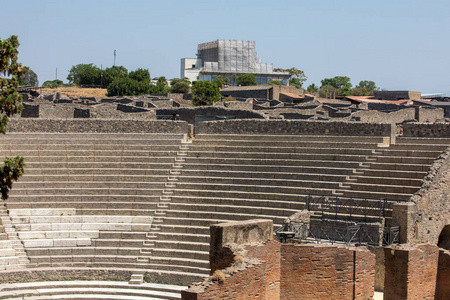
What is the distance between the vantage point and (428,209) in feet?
55.7

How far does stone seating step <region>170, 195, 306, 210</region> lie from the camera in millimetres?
18312

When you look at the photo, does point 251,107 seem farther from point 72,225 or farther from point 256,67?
point 256,67

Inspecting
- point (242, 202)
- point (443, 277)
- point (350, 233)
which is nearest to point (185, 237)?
point (242, 202)

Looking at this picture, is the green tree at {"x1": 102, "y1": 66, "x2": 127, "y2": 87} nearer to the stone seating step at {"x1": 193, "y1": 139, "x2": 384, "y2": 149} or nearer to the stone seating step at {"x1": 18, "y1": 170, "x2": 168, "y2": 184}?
the stone seating step at {"x1": 193, "y1": 139, "x2": 384, "y2": 149}

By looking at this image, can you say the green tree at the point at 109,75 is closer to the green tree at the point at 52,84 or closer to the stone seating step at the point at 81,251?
the green tree at the point at 52,84

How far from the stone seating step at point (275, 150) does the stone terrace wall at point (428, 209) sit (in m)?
2.70

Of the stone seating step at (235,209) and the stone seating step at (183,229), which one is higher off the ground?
the stone seating step at (235,209)

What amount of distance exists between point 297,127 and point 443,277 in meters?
9.39

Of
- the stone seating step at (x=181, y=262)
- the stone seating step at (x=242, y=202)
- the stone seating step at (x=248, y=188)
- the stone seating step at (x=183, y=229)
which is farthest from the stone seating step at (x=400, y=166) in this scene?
the stone seating step at (x=181, y=262)

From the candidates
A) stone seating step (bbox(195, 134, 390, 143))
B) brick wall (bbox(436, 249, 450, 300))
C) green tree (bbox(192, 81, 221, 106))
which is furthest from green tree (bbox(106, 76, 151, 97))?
brick wall (bbox(436, 249, 450, 300))

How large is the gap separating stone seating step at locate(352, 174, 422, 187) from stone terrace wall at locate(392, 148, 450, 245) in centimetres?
50

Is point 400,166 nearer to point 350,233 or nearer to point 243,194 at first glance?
point 350,233

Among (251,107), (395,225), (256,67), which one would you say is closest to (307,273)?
(395,225)

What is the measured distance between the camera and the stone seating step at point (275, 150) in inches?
790
